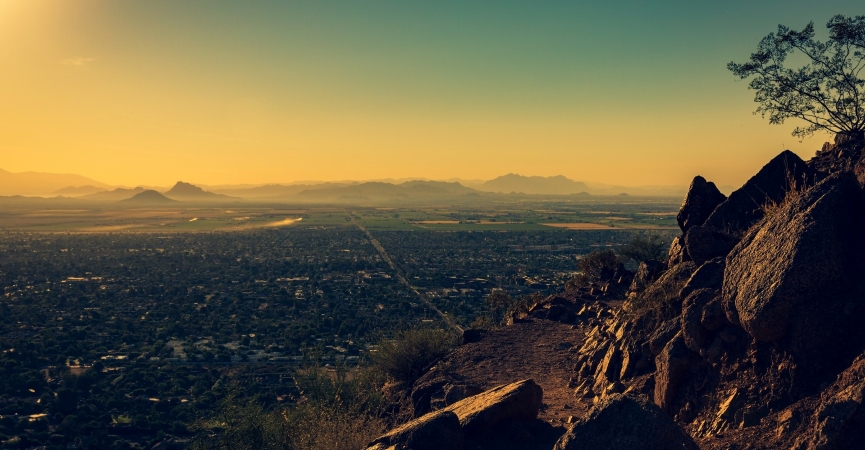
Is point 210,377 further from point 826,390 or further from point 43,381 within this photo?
point 826,390

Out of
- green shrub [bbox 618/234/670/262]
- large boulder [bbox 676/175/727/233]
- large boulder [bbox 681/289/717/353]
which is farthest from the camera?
green shrub [bbox 618/234/670/262]

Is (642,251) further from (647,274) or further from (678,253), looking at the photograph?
(678,253)

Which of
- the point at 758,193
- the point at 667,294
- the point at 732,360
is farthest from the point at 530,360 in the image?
the point at 732,360

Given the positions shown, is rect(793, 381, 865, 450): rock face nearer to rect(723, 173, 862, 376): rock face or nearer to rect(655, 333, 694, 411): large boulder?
rect(723, 173, 862, 376): rock face

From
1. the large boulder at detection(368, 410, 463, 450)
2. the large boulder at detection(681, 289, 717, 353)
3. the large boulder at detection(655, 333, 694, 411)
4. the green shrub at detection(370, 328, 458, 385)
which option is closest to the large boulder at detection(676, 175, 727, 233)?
the large boulder at detection(681, 289, 717, 353)

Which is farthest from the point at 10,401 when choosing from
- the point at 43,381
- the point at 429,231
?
the point at 429,231

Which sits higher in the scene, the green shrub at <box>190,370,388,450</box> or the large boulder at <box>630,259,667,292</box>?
the large boulder at <box>630,259,667,292</box>

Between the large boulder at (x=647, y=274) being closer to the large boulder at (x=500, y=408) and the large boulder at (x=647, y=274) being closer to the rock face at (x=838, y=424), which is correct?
the large boulder at (x=500, y=408)
